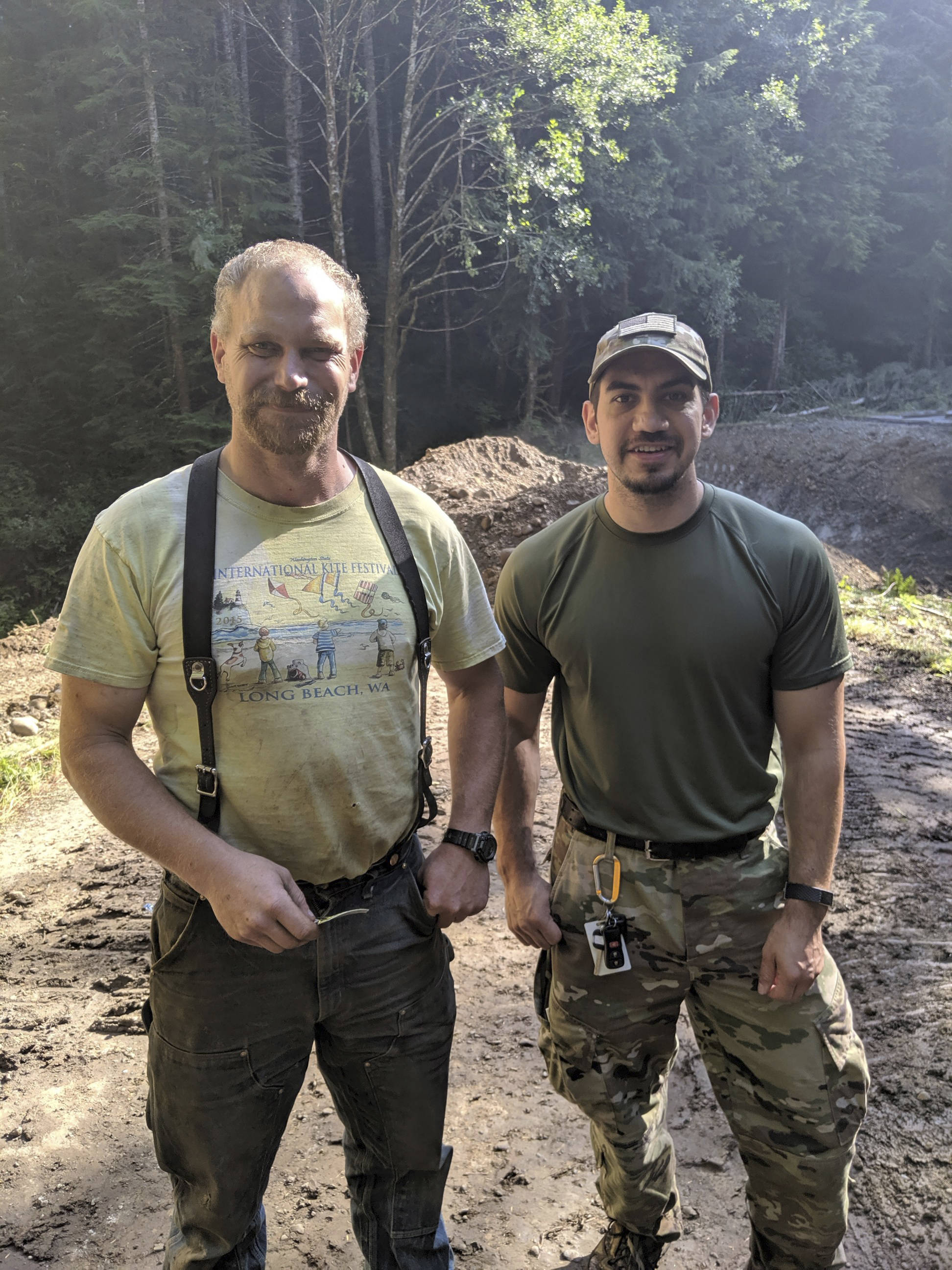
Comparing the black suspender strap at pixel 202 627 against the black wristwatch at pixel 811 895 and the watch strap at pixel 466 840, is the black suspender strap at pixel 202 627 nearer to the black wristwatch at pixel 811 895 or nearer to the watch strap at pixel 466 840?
the watch strap at pixel 466 840

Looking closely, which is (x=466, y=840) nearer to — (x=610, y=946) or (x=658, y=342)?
(x=610, y=946)

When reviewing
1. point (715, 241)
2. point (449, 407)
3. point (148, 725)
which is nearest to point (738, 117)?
point (715, 241)

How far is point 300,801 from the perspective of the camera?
1784mm

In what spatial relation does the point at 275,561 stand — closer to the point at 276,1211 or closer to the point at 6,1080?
the point at 276,1211

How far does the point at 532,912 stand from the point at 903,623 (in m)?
7.84

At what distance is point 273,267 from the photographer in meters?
1.81

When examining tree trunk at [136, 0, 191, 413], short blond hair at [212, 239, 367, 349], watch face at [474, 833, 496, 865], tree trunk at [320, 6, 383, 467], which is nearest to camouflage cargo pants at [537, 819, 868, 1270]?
watch face at [474, 833, 496, 865]

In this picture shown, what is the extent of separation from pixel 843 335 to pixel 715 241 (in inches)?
316

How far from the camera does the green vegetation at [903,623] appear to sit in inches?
310

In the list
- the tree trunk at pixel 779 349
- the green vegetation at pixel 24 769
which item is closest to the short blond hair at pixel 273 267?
the green vegetation at pixel 24 769

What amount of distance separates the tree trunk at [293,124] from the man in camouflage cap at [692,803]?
17990mm

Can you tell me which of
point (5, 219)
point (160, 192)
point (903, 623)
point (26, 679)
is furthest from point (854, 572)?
point (5, 219)

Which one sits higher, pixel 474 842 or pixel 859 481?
pixel 474 842

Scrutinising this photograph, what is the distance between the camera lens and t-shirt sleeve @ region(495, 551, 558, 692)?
2.28m
